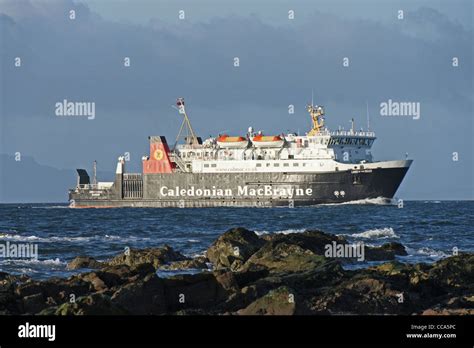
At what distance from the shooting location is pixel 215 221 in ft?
192

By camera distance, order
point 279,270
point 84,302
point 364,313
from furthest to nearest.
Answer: point 279,270
point 364,313
point 84,302

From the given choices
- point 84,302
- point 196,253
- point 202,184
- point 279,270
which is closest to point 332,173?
point 202,184

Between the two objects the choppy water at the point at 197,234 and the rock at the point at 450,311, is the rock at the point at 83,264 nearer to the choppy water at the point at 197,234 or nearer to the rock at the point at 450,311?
the choppy water at the point at 197,234

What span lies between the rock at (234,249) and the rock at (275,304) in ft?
29.0

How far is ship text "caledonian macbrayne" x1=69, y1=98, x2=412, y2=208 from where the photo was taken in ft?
269

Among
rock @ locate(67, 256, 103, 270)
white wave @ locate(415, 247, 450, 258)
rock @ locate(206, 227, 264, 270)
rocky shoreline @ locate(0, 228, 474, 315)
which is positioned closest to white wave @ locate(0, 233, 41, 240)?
rock @ locate(67, 256, 103, 270)

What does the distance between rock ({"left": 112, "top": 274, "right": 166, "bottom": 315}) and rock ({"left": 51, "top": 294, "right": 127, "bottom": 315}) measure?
1229 millimetres

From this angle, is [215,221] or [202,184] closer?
[215,221]

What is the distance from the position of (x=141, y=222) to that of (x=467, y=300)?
41.2 m

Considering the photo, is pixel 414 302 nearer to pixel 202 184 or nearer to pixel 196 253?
pixel 196 253

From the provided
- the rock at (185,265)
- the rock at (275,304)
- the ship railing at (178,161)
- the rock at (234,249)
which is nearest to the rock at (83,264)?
the rock at (185,265)

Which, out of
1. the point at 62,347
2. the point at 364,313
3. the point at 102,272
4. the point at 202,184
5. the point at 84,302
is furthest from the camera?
the point at 202,184

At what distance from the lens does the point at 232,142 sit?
9019 centimetres

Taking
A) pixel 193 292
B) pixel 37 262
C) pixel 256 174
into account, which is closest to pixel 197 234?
pixel 37 262
